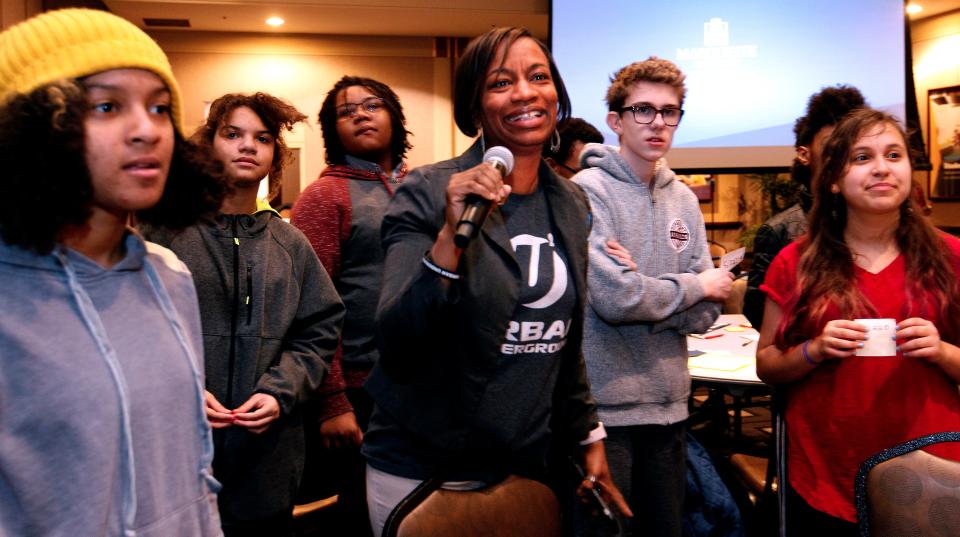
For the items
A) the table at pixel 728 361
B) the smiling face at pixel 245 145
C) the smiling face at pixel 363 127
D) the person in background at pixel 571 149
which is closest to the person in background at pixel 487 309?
the smiling face at pixel 245 145

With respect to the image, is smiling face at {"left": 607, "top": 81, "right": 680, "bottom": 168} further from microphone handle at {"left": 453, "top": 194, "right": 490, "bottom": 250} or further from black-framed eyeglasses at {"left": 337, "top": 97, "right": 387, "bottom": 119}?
Result: microphone handle at {"left": 453, "top": 194, "right": 490, "bottom": 250}

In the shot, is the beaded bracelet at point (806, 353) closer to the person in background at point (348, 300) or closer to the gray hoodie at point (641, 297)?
the gray hoodie at point (641, 297)

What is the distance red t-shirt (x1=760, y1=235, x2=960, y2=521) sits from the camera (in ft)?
5.57

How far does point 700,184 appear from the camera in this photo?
8828 millimetres

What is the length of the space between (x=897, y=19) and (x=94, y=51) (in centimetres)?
513

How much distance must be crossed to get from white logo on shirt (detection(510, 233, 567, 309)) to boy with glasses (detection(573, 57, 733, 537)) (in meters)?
0.48

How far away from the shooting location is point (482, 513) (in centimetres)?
124

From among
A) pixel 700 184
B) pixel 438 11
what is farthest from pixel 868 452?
pixel 700 184

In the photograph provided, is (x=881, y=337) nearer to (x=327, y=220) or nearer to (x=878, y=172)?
(x=878, y=172)

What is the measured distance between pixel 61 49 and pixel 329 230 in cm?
122

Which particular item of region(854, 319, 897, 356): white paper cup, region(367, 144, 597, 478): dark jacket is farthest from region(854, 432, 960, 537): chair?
region(367, 144, 597, 478): dark jacket

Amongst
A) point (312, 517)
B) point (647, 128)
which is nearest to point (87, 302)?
point (312, 517)

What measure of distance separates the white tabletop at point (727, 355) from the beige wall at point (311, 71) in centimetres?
473

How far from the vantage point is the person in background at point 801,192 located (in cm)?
243
